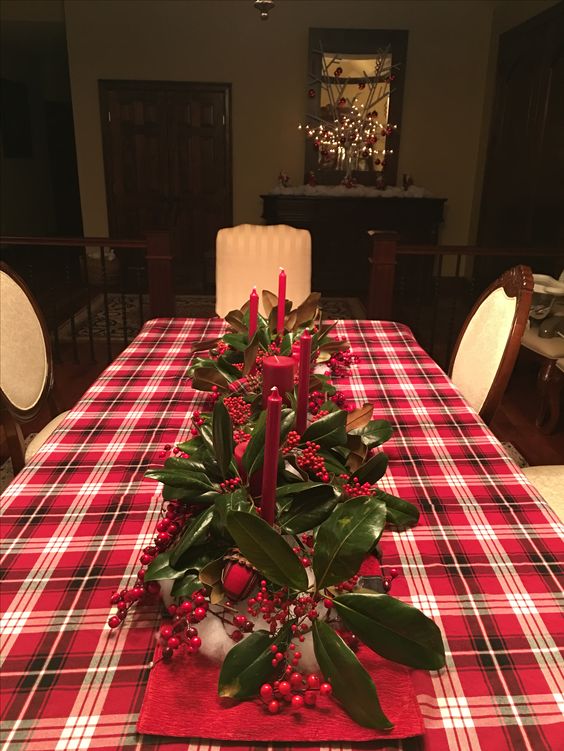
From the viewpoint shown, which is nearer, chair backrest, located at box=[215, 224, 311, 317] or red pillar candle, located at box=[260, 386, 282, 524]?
red pillar candle, located at box=[260, 386, 282, 524]

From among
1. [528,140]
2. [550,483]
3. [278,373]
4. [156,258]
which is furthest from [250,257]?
[528,140]

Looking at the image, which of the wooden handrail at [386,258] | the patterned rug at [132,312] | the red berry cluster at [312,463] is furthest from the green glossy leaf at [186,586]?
the patterned rug at [132,312]

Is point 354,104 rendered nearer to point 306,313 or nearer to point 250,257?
point 250,257

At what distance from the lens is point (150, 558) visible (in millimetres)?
777

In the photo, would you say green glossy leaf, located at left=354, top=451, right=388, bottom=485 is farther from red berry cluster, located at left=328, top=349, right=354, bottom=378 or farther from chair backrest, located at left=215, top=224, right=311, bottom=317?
chair backrest, located at left=215, top=224, right=311, bottom=317

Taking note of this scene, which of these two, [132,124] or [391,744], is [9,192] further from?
[391,744]

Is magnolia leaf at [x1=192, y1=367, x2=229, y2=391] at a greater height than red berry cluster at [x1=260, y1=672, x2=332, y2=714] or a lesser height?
greater

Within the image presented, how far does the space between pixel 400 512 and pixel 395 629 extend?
1.09 feet

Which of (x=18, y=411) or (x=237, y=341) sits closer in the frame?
(x=237, y=341)

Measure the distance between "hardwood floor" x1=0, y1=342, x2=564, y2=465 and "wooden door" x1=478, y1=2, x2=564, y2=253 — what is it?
125cm

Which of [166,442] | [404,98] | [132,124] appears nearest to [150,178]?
[132,124]

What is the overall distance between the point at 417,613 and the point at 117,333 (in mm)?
4260

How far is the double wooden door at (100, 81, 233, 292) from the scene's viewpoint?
18.8 ft

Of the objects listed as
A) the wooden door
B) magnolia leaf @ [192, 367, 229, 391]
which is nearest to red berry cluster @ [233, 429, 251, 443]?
magnolia leaf @ [192, 367, 229, 391]
